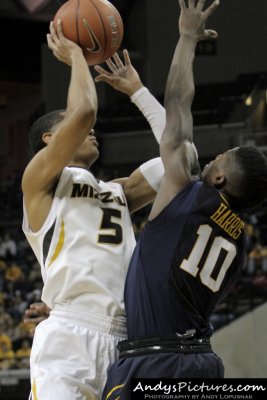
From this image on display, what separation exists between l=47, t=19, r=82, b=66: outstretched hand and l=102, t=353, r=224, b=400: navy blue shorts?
1337 millimetres

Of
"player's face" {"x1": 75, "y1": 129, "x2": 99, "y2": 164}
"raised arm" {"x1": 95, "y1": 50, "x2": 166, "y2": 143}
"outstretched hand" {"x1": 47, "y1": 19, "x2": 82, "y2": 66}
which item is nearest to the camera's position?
"outstretched hand" {"x1": 47, "y1": 19, "x2": 82, "y2": 66}

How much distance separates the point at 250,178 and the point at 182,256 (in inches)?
16.9

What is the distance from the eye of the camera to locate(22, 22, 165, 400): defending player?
325 centimetres

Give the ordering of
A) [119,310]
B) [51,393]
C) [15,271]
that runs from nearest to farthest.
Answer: [51,393]
[119,310]
[15,271]

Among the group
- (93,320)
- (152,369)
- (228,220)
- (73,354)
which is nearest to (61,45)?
(228,220)

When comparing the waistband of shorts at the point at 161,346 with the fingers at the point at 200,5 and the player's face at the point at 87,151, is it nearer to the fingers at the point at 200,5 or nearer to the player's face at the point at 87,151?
the player's face at the point at 87,151

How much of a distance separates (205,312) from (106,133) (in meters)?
12.8

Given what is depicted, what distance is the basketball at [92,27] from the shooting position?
3.49 metres

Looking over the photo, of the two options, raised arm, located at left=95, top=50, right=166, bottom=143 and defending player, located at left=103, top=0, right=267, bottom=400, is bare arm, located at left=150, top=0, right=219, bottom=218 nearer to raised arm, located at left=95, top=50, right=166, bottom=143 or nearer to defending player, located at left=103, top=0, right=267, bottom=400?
defending player, located at left=103, top=0, right=267, bottom=400

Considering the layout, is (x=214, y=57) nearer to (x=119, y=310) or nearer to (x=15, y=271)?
(x=15, y=271)

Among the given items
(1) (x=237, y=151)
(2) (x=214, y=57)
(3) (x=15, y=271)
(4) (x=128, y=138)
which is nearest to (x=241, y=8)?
(2) (x=214, y=57)

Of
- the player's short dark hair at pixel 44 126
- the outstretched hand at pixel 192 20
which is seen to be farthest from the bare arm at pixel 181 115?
the player's short dark hair at pixel 44 126

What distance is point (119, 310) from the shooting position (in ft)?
11.0

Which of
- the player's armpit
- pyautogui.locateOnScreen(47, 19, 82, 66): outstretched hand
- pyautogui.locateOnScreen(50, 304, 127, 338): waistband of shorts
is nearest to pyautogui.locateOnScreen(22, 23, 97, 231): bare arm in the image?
pyautogui.locateOnScreen(47, 19, 82, 66): outstretched hand
